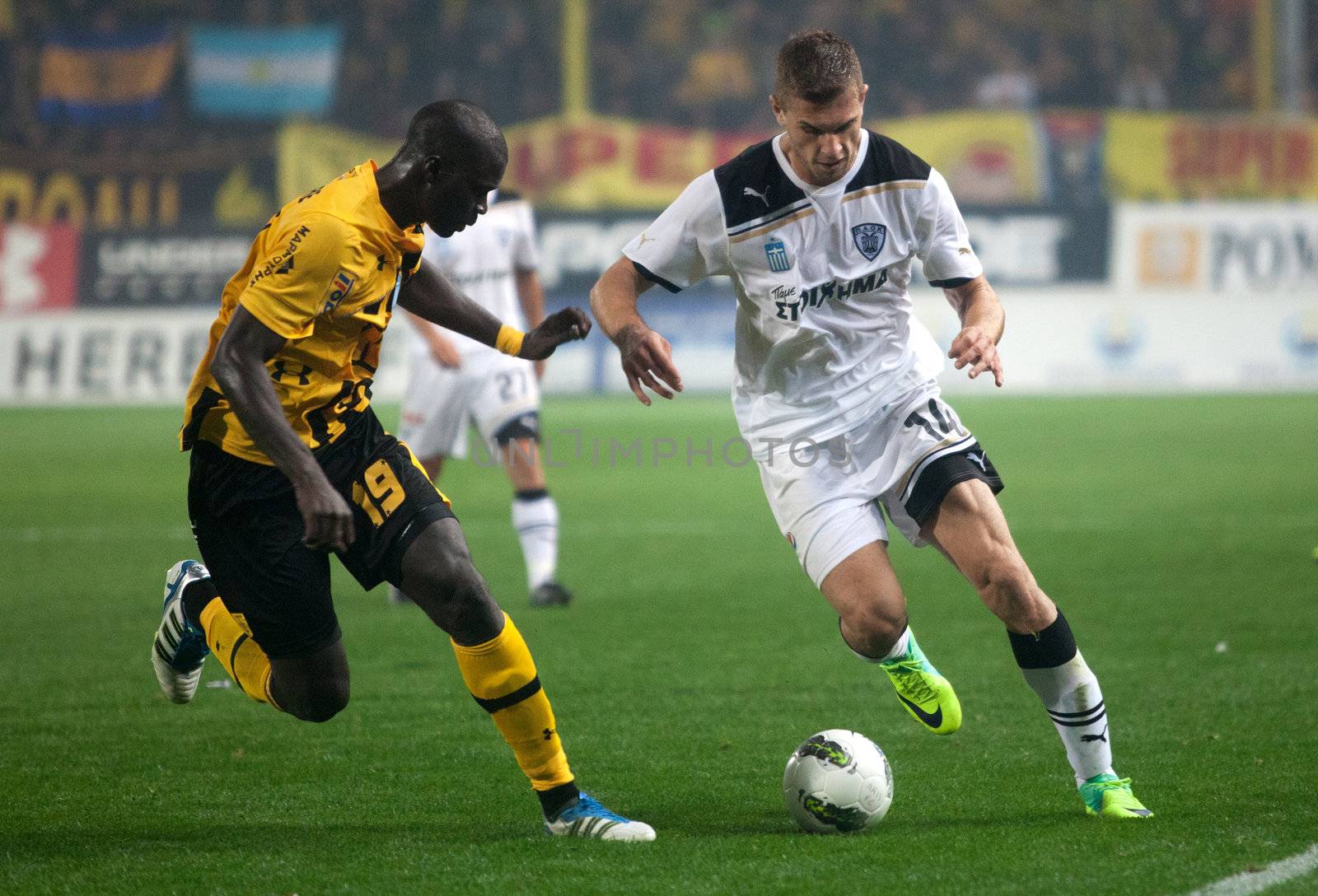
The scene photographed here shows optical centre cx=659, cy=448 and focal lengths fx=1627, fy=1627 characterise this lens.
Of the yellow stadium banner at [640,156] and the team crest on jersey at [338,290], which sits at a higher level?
the team crest on jersey at [338,290]

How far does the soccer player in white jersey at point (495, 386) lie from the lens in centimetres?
804

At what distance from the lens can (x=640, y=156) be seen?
2358cm

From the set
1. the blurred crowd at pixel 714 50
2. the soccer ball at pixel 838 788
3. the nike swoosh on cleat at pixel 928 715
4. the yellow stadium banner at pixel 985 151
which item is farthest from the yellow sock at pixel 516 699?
the blurred crowd at pixel 714 50

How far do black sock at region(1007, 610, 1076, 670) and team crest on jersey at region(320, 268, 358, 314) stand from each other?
189 cm

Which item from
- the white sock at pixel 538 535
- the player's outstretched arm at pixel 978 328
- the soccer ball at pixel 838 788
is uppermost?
the player's outstretched arm at pixel 978 328

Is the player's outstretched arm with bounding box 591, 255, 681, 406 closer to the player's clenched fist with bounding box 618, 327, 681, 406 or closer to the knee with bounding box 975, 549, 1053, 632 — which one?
the player's clenched fist with bounding box 618, 327, 681, 406

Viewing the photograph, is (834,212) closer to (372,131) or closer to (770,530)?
(770,530)

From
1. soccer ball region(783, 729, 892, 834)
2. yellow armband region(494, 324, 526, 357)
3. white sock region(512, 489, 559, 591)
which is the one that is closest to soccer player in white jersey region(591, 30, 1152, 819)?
yellow armband region(494, 324, 526, 357)

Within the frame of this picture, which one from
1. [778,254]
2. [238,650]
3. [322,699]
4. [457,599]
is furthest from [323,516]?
[778,254]

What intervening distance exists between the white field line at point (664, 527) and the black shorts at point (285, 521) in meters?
6.14

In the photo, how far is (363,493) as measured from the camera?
4223 mm

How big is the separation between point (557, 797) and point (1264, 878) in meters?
1.69

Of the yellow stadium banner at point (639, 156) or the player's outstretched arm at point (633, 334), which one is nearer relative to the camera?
the player's outstretched arm at point (633, 334)

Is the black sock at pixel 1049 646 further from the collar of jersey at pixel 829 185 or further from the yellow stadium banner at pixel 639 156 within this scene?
the yellow stadium banner at pixel 639 156
